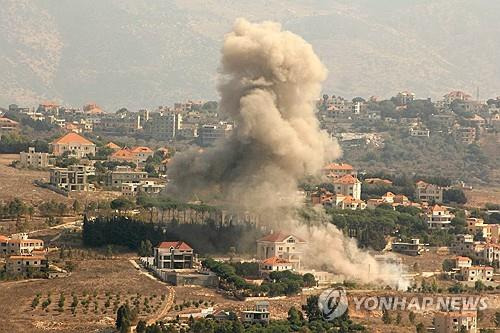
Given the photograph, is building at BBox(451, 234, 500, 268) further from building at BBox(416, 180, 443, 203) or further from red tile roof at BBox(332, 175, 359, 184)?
building at BBox(416, 180, 443, 203)

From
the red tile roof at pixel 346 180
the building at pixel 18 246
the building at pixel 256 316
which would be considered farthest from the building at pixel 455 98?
the building at pixel 256 316

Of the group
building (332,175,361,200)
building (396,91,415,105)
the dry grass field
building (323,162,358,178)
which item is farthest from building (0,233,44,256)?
building (396,91,415,105)

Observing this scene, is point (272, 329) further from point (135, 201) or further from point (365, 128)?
point (365, 128)

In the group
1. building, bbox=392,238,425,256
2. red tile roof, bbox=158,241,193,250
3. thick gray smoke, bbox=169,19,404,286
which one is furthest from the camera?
building, bbox=392,238,425,256

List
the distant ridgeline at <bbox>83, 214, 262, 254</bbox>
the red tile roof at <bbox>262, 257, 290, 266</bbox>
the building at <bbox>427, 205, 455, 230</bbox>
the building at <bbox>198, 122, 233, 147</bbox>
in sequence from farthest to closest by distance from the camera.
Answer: the building at <bbox>198, 122, 233, 147</bbox> < the building at <bbox>427, 205, 455, 230</bbox> < the distant ridgeline at <bbox>83, 214, 262, 254</bbox> < the red tile roof at <bbox>262, 257, 290, 266</bbox>

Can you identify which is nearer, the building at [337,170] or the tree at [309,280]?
the tree at [309,280]

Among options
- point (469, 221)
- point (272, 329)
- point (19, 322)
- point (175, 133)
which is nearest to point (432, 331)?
point (272, 329)

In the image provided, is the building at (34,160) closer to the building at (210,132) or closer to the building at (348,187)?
the building at (348,187)
